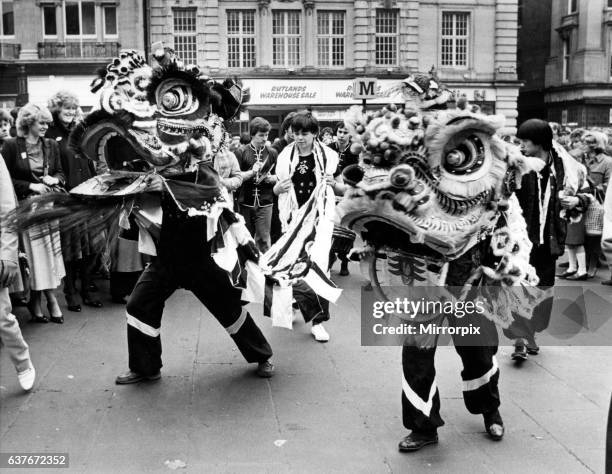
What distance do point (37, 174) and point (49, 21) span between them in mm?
26889

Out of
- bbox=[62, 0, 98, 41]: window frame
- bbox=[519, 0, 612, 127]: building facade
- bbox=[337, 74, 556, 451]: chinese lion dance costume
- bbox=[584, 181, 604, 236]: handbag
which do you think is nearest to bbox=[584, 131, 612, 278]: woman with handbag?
bbox=[584, 181, 604, 236]: handbag

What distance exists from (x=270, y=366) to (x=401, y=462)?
1.74 metres

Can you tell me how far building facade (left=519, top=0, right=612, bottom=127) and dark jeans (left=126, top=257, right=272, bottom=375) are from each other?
3152 centimetres

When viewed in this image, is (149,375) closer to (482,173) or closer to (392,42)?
(482,173)

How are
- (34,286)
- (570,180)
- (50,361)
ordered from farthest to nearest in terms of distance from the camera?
(34,286), (570,180), (50,361)

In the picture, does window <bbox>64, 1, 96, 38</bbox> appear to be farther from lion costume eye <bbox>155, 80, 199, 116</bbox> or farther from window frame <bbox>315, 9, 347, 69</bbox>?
lion costume eye <bbox>155, 80, 199, 116</bbox>

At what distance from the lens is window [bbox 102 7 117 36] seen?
3153 cm

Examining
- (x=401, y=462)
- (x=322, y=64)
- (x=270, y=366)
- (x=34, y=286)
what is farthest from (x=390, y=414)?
(x=322, y=64)

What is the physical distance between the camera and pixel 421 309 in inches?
169

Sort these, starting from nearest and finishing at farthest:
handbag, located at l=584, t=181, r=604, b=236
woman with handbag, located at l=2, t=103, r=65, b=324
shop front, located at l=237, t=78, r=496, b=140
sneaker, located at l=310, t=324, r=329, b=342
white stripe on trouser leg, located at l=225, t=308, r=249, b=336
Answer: white stripe on trouser leg, located at l=225, t=308, r=249, b=336 → sneaker, located at l=310, t=324, r=329, b=342 → woman with handbag, located at l=2, t=103, r=65, b=324 → handbag, located at l=584, t=181, r=604, b=236 → shop front, located at l=237, t=78, r=496, b=140

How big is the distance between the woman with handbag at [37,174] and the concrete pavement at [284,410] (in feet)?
1.47

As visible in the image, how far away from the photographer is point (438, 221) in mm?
3955

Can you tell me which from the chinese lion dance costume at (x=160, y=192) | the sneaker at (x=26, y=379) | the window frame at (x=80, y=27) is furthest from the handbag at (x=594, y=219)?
the window frame at (x=80, y=27)

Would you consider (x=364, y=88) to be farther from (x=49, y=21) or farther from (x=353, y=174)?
(x=49, y=21)
